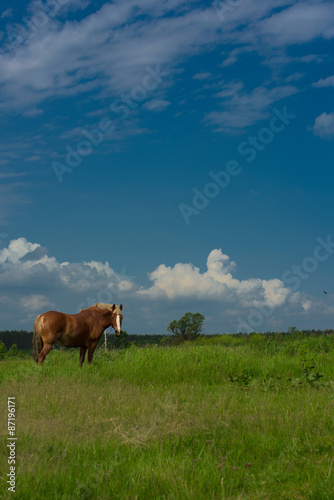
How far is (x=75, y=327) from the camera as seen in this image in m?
14.0

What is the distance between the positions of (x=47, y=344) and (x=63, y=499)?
9234 mm

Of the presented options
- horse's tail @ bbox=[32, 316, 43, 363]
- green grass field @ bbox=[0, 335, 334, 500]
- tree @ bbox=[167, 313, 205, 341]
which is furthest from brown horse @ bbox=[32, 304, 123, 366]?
tree @ bbox=[167, 313, 205, 341]

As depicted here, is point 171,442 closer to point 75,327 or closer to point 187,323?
point 75,327

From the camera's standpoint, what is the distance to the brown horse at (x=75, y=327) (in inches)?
536

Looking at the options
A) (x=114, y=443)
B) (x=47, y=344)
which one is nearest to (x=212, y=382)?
(x=47, y=344)

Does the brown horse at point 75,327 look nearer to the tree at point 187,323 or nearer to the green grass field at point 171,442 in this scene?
the green grass field at point 171,442

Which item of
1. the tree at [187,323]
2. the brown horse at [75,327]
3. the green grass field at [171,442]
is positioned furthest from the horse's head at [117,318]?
the tree at [187,323]

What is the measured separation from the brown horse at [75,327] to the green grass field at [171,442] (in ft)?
Answer: 5.72

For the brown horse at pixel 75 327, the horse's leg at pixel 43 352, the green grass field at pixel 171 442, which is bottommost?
the green grass field at pixel 171 442

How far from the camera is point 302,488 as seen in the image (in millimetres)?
4977

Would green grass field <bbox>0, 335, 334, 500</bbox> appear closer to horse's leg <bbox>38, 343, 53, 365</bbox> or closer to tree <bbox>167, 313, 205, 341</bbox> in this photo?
horse's leg <bbox>38, 343, 53, 365</bbox>

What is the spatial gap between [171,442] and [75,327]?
807 centimetres

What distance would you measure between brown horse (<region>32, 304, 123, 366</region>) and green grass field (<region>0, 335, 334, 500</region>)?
1743 millimetres

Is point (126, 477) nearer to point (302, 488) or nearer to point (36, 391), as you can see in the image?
point (302, 488)
